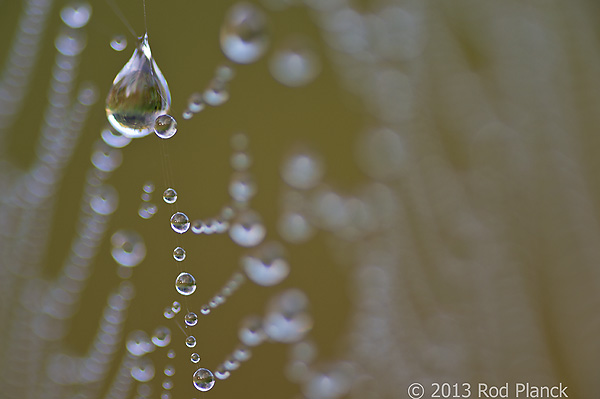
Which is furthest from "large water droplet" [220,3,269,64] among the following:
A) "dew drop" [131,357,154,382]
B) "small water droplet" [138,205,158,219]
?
"dew drop" [131,357,154,382]

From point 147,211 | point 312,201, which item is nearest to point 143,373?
point 147,211

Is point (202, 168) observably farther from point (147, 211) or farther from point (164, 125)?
point (164, 125)

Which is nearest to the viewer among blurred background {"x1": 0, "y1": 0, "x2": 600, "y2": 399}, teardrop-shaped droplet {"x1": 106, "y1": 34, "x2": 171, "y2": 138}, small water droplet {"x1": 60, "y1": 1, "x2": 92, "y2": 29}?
teardrop-shaped droplet {"x1": 106, "y1": 34, "x2": 171, "y2": 138}

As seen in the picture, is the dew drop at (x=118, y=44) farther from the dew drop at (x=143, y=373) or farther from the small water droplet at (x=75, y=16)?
the dew drop at (x=143, y=373)

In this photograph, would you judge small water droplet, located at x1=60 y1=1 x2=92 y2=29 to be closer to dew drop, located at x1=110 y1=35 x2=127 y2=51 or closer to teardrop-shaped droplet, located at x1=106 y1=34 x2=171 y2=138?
dew drop, located at x1=110 y1=35 x2=127 y2=51

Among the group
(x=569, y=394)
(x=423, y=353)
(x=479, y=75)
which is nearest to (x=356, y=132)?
(x=479, y=75)

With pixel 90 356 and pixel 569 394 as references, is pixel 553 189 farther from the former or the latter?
pixel 90 356
